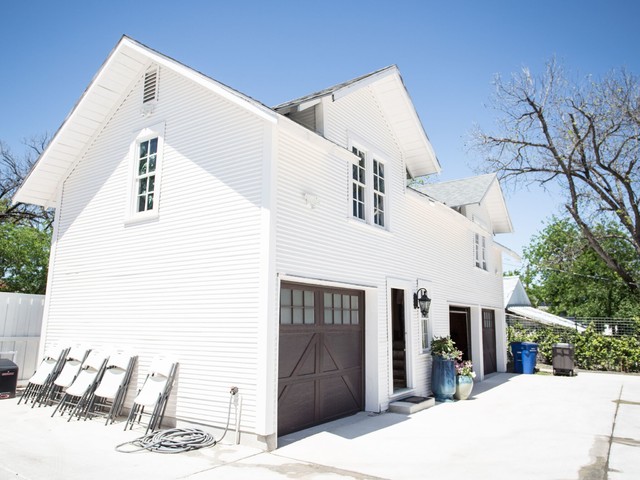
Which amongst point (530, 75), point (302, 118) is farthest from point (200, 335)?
point (530, 75)

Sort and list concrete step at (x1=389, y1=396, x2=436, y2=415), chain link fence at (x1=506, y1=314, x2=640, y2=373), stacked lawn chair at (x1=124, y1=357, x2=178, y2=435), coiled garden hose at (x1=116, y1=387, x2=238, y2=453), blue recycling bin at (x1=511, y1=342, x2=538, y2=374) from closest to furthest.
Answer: coiled garden hose at (x1=116, y1=387, x2=238, y2=453), stacked lawn chair at (x1=124, y1=357, x2=178, y2=435), concrete step at (x1=389, y1=396, x2=436, y2=415), chain link fence at (x1=506, y1=314, x2=640, y2=373), blue recycling bin at (x1=511, y1=342, x2=538, y2=374)

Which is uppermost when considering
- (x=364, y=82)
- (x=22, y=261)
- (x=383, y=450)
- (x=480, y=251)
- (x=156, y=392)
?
(x=364, y=82)

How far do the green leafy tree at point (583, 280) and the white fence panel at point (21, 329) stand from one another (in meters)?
29.5

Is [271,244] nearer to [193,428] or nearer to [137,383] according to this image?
[193,428]

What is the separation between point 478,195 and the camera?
1562 centimetres

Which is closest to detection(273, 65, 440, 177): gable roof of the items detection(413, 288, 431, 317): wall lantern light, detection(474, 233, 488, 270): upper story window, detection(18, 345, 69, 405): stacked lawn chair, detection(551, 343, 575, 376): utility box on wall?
detection(413, 288, 431, 317): wall lantern light

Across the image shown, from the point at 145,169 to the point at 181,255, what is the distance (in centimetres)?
232

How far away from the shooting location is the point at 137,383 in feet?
Answer: 27.0

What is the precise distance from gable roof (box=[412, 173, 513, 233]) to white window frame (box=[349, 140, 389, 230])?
5.39 m

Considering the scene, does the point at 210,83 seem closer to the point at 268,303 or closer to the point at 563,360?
the point at 268,303

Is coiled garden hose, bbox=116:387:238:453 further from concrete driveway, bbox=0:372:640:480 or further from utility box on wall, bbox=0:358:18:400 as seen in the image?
utility box on wall, bbox=0:358:18:400

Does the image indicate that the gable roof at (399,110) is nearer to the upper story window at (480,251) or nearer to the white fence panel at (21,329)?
the upper story window at (480,251)

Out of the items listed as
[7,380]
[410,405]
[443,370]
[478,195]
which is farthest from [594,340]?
[7,380]

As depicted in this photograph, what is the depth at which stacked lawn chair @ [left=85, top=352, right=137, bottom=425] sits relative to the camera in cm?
791
